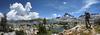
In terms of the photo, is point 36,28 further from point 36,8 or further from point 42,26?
point 36,8

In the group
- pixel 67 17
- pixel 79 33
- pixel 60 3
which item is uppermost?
pixel 60 3

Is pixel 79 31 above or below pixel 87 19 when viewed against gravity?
below

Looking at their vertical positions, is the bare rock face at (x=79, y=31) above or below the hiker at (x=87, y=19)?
below

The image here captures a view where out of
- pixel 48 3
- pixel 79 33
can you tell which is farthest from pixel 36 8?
pixel 79 33

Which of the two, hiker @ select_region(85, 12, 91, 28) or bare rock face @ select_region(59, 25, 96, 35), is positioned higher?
hiker @ select_region(85, 12, 91, 28)

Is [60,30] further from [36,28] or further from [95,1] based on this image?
[95,1]

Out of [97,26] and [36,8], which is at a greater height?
[36,8]

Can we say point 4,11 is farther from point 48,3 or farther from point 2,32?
point 48,3

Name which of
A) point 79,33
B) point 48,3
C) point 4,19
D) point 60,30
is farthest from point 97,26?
point 4,19

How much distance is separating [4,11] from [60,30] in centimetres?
148

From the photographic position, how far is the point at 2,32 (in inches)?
225

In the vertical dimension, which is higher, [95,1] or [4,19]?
[95,1]

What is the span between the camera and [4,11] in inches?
227

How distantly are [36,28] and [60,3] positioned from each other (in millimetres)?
882
